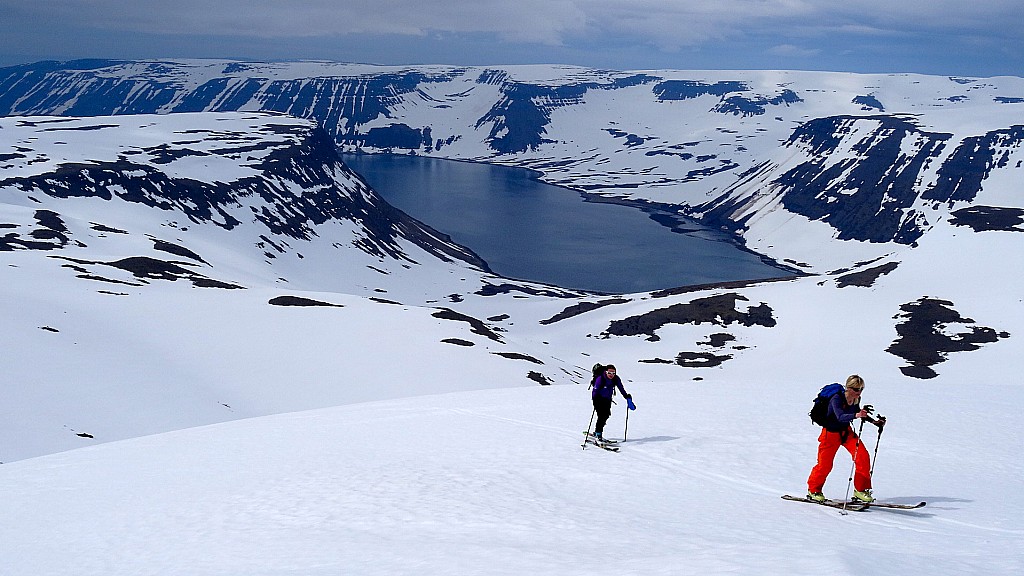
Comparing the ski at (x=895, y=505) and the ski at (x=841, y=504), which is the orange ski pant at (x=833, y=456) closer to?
the ski at (x=841, y=504)

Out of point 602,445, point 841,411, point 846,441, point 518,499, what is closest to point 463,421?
point 602,445

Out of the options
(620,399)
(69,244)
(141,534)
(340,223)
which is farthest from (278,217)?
(141,534)

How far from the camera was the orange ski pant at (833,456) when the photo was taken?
12.6 m

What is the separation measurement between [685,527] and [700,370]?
70095 mm

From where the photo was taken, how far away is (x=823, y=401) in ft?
41.4

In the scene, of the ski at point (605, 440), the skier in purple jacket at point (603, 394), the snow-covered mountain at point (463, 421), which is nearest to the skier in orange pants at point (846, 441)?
the snow-covered mountain at point (463, 421)

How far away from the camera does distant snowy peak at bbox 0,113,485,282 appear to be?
368 ft

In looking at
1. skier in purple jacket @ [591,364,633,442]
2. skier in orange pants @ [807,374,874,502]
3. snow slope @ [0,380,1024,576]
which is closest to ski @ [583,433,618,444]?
skier in purple jacket @ [591,364,633,442]

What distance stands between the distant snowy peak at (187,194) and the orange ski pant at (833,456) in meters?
81.5

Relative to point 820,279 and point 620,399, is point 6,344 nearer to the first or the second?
Answer: point 620,399

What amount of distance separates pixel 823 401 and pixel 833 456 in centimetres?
98

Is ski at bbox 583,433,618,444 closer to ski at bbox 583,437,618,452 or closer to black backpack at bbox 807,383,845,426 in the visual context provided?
ski at bbox 583,437,618,452

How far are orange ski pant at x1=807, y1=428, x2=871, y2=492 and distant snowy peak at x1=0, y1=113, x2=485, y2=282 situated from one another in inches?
3207

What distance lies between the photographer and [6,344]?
40.3 m
